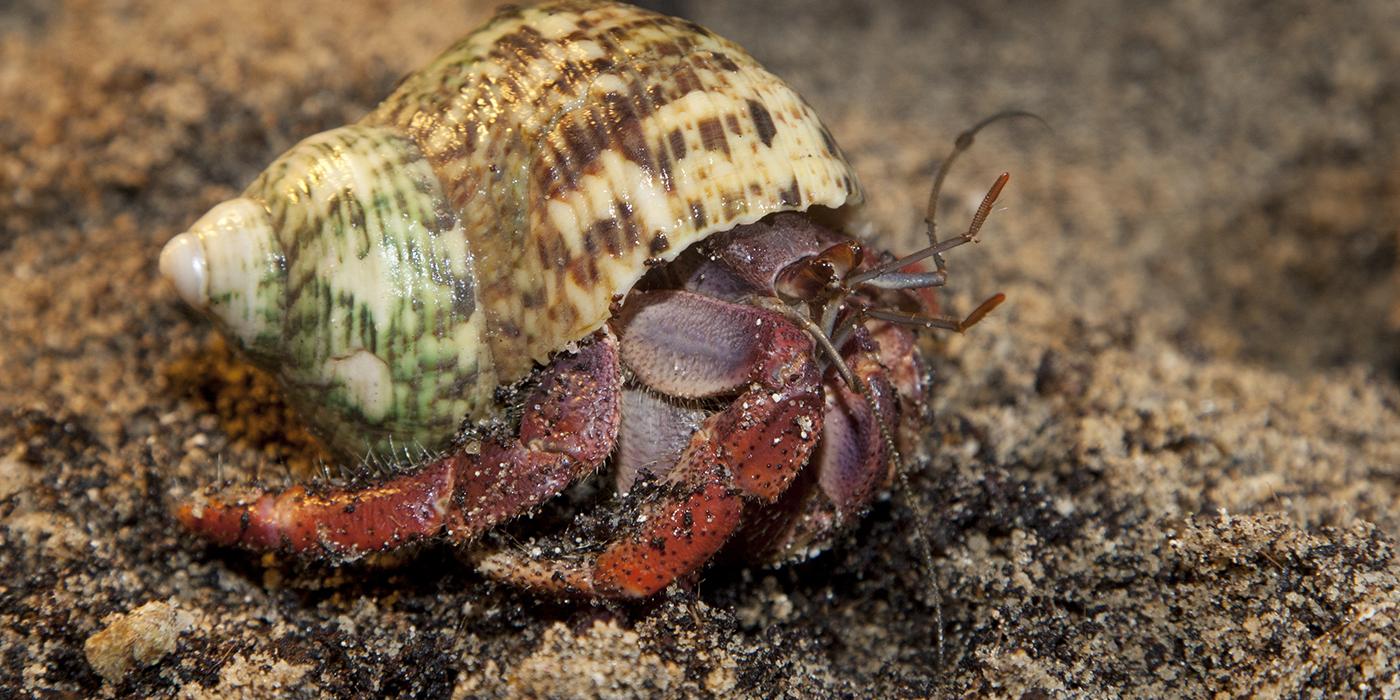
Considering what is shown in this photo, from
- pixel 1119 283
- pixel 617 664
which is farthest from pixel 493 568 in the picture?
pixel 1119 283

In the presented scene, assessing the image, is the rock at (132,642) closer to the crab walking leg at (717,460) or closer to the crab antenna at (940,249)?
the crab walking leg at (717,460)

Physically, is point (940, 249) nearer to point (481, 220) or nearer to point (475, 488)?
point (481, 220)

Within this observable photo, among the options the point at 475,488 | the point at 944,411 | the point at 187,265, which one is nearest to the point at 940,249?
the point at 944,411

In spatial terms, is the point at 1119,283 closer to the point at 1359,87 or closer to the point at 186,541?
the point at 1359,87

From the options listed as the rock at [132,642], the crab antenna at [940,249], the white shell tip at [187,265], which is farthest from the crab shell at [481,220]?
the rock at [132,642]

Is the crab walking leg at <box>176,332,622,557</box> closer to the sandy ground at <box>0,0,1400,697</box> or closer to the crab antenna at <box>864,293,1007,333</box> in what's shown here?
the sandy ground at <box>0,0,1400,697</box>

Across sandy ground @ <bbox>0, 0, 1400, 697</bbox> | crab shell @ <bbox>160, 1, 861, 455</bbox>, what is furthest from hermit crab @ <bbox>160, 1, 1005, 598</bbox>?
sandy ground @ <bbox>0, 0, 1400, 697</bbox>
